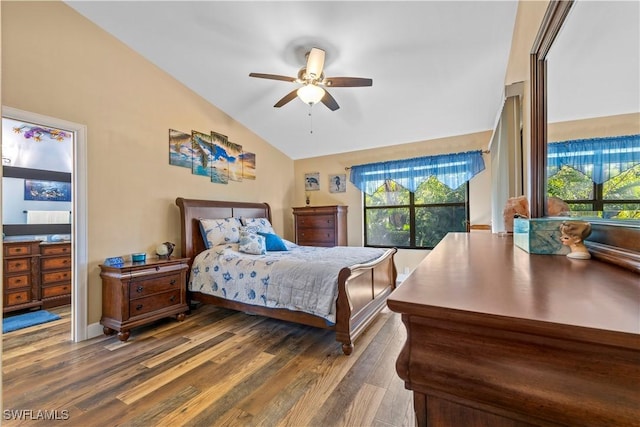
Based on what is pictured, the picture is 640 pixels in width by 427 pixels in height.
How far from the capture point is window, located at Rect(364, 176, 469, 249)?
14.0 feet

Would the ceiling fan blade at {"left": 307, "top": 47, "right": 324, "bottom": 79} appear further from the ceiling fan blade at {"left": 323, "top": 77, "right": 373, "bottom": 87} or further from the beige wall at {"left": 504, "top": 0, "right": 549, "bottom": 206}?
the beige wall at {"left": 504, "top": 0, "right": 549, "bottom": 206}

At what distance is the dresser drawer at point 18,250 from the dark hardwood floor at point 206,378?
106 centimetres

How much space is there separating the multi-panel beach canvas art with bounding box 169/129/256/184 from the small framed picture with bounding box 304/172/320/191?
119cm

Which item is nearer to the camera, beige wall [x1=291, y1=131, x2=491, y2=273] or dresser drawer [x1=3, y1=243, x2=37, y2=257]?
dresser drawer [x1=3, y1=243, x2=37, y2=257]

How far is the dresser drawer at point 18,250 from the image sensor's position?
3156 millimetres

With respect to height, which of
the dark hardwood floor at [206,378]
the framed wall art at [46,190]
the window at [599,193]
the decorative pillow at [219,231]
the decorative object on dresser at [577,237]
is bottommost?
the dark hardwood floor at [206,378]

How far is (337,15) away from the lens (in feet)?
7.45

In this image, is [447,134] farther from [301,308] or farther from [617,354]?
[617,354]

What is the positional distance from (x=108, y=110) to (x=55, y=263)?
222cm

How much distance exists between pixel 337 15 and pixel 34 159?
433cm

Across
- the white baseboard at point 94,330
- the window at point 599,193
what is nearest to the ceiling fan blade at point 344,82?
the window at point 599,193

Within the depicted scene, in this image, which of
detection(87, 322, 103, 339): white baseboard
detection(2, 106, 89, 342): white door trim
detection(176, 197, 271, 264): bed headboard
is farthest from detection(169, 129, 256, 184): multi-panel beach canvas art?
detection(87, 322, 103, 339): white baseboard

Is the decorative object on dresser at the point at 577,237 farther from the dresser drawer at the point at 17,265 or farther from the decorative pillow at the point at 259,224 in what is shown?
the dresser drawer at the point at 17,265

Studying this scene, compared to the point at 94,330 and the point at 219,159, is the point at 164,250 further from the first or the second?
the point at 219,159
